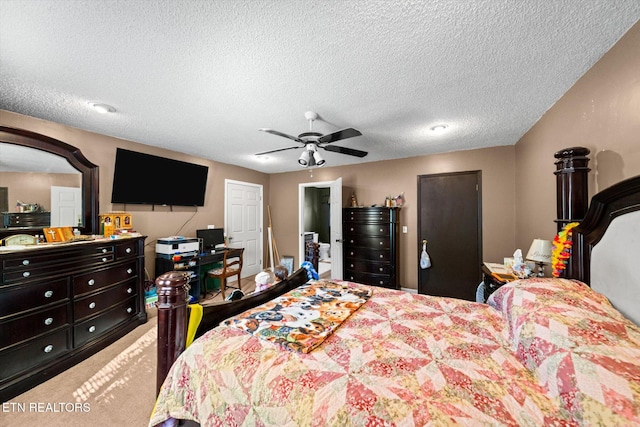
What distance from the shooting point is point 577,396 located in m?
0.73

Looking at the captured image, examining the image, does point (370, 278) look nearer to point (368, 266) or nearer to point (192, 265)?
point (368, 266)

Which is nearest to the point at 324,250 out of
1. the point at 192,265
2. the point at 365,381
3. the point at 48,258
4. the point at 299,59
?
the point at 192,265

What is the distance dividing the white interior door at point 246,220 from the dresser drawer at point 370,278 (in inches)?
88.8

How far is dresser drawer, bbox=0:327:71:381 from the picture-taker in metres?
1.80

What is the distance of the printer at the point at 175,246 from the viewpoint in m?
3.39

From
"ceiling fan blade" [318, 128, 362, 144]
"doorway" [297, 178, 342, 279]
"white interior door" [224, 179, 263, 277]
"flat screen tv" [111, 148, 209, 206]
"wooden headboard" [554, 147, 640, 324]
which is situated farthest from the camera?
"white interior door" [224, 179, 263, 277]

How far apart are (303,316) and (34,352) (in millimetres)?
2368

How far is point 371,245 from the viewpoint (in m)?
3.97

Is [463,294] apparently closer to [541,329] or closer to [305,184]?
[541,329]

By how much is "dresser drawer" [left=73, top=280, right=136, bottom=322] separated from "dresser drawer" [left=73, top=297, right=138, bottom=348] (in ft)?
0.21

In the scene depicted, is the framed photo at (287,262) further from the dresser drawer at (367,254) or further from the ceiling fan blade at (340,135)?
the ceiling fan blade at (340,135)

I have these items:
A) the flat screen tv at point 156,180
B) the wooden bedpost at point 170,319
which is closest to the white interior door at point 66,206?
the flat screen tv at point 156,180

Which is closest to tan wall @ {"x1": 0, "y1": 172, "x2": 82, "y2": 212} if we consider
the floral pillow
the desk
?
the desk

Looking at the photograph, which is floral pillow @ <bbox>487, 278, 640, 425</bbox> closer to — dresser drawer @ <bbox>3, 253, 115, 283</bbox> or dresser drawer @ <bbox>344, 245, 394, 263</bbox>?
dresser drawer @ <bbox>344, 245, 394, 263</bbox>
